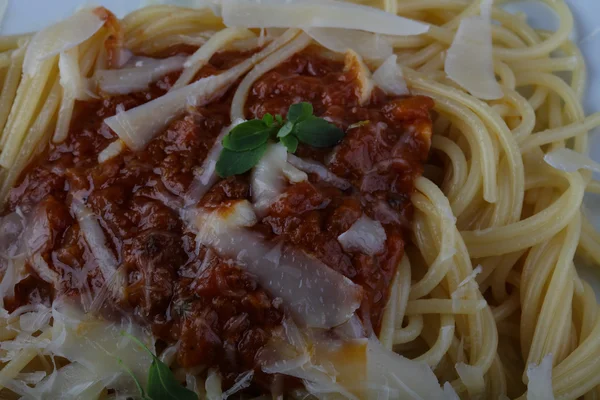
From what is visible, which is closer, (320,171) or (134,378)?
(134,378)

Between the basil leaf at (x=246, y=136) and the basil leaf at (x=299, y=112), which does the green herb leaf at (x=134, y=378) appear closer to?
the basil leaf at (x=246, y=136)

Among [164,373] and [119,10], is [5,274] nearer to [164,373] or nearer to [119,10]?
[164,373]

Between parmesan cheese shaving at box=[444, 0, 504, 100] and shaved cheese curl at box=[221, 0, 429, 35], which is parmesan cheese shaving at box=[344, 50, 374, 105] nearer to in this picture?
shaved cheese curl at box=[221, 0, 429, 35]

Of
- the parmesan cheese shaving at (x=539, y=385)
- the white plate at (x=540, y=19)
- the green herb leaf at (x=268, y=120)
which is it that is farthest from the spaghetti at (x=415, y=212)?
the green herb leaf at (x=268, y=120)

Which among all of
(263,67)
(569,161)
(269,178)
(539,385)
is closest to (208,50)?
(263,67)

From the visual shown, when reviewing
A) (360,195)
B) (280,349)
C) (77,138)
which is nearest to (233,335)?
(280,349)

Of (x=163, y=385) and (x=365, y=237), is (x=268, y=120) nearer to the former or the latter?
(x=365, y=237)
